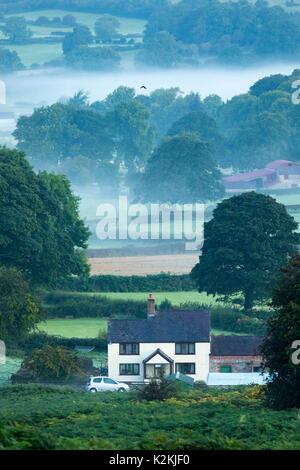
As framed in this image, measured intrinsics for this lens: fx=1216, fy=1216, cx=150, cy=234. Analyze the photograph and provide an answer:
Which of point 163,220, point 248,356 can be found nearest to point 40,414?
point 248,356

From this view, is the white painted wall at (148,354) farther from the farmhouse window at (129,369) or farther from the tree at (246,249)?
the tree at (246,249)

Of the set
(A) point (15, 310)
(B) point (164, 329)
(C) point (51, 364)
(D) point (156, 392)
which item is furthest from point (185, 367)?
(D) point (156, 392)

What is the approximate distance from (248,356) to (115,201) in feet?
411

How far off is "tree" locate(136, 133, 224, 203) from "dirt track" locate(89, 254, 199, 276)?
48801mm

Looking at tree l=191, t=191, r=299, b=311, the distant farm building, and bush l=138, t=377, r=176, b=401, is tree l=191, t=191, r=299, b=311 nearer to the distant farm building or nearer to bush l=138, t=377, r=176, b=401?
bush l=138, t=377, r=176, b=401

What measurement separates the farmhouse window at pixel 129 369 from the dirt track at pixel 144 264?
135ft

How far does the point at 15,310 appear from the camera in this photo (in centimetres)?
7125

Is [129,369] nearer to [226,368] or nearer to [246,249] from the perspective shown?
[226,368]

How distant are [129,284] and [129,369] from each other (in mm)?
30748

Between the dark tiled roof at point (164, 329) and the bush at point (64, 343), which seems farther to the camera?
the bush at point (64, 343)

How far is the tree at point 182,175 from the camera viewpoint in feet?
580

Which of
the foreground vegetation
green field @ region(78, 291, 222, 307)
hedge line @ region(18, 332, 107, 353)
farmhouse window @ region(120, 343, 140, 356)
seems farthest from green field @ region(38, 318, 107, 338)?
the foreground vegetation

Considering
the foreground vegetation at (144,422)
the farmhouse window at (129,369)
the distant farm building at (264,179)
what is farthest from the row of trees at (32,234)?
the distant farm building at (264,179)

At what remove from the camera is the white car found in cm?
6072
